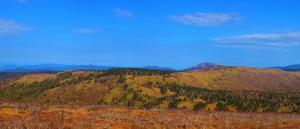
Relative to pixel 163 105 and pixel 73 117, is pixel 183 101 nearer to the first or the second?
pixel 163 105

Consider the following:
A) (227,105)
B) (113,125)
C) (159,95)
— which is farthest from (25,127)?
(159,95)

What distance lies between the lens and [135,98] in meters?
189

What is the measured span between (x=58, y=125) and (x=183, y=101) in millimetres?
119747

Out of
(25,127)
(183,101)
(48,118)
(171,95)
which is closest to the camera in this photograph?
(25,127)

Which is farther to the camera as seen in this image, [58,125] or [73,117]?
[73,117]

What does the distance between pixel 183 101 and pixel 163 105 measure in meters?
7.73

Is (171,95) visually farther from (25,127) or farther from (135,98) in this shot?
(25,127)

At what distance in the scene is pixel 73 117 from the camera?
58.9 m

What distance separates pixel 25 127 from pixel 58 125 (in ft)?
12.0

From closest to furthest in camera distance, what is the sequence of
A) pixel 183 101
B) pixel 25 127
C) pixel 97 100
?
pixel 25 127 < pixel 183 101 < pixel 97 100

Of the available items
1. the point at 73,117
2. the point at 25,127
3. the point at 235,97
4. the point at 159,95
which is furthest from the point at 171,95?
the point at 25,127

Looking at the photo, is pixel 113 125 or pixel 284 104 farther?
pixel 284 104

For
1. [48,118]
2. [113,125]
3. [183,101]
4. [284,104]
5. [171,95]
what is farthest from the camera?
[171,95]

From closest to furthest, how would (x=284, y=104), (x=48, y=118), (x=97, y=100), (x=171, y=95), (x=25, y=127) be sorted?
1. (x=25, y=127)
2. (x=48, y=118)
3. (x=284, y=104)
4. (x=171, y=95)
5. (x=97, y=100)
